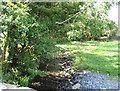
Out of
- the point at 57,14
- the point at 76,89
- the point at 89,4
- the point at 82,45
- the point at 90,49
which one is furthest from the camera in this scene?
the point at 90,49

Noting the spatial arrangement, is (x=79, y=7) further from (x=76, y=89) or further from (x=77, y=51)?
(x=77, y=51)

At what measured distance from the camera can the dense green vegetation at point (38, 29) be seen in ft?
5.61

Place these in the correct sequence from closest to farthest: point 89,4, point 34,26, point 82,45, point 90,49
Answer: point 34,26 < point 89,4 < point 82,45 < point 90,49

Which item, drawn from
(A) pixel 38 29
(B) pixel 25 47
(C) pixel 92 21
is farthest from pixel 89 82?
(A) pixel 38 29

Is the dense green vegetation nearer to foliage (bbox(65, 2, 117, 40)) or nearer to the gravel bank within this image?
foliage (bbox(65, 2, 117, 40))

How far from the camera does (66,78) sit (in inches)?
112

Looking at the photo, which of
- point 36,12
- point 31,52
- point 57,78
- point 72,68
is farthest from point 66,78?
point 36,12

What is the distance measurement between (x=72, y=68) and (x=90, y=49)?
0.40 metres

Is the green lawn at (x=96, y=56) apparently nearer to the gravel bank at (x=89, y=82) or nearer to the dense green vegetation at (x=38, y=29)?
the gravel bank at (x=89, y=82)

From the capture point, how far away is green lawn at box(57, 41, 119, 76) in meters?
3.15

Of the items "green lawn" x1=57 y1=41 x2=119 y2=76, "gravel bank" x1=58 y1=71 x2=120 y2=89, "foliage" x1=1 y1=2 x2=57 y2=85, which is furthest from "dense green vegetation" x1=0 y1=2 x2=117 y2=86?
"green lawn" x1=57 y1=41 x2=119 y2=76

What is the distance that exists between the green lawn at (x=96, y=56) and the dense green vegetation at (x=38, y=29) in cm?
73

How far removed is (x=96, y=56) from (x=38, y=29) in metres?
1.69

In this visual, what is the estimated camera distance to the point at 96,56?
11.2 ft
